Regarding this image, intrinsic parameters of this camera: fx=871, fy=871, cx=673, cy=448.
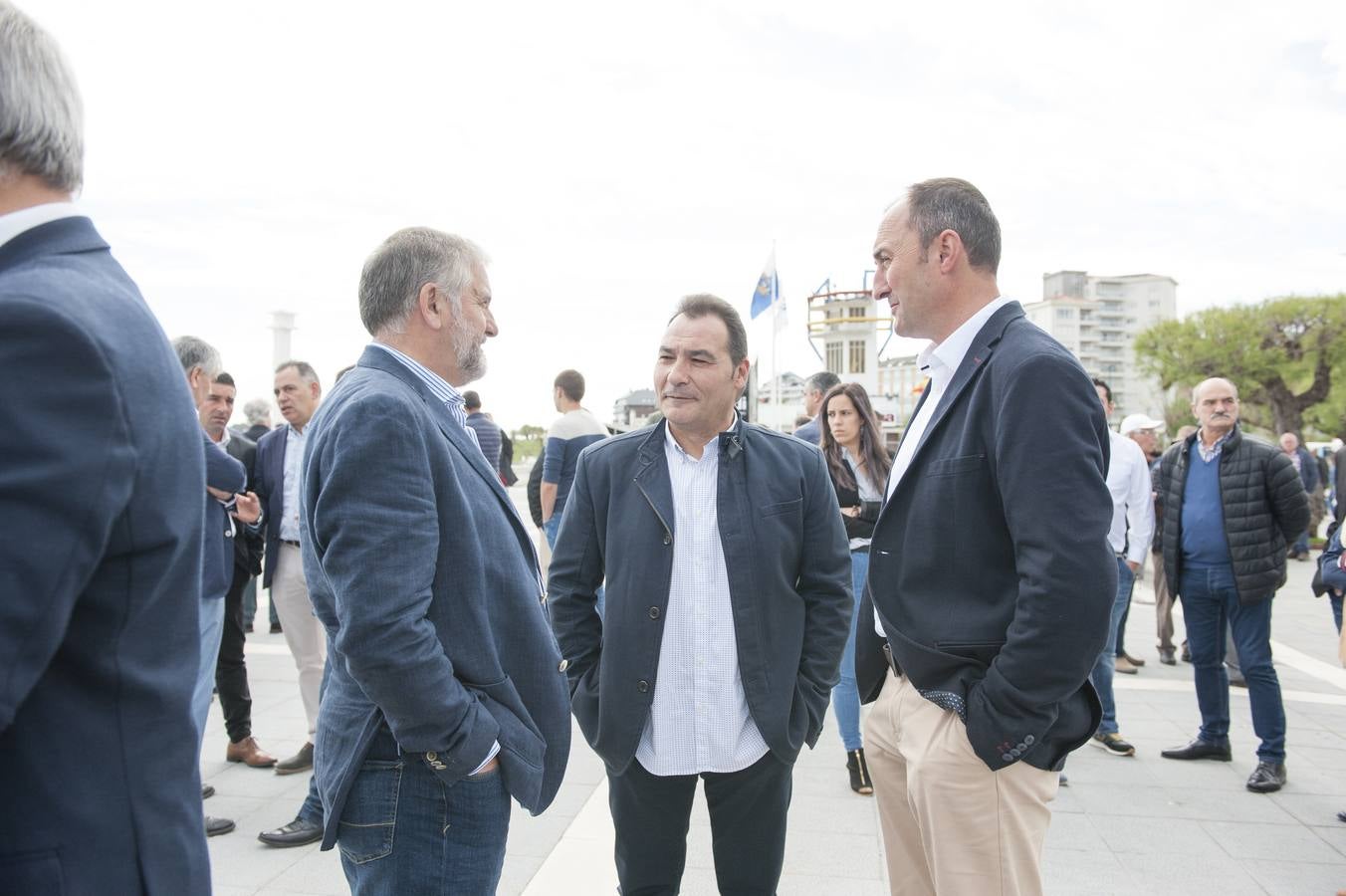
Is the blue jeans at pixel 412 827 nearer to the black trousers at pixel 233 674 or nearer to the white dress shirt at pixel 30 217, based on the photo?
the white dress shirt at pixel 30 217

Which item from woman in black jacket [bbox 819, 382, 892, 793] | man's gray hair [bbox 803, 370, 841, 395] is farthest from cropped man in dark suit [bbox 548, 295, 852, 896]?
man's gray hair [bbox 803, 370, 841, 395]

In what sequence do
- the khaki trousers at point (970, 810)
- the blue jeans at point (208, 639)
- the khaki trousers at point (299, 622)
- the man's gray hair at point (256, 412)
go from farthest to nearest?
the man's gray hair at point (256, 412) < the khaki trousers at point (299, 622) < the blue jeans at point (208, 639) < the khaki trousers at point (970, 810)

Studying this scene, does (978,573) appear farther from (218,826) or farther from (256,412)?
(256,412)

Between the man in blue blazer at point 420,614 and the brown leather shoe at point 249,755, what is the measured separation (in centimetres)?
331

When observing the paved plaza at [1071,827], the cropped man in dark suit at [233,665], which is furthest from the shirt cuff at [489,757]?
the cropped man in dark suit at [233,665]

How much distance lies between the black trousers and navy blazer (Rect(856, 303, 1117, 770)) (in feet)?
12.8

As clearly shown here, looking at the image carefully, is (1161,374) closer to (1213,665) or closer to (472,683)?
(1213,665)

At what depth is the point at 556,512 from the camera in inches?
290

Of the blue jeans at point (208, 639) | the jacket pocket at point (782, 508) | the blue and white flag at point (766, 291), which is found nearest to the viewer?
the jacket pocket at point (782, 508)

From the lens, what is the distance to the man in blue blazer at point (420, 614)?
5.63 ft

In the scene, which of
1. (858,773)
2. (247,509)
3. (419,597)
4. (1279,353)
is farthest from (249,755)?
(1279,353)

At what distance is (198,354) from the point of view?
4223 millimetres

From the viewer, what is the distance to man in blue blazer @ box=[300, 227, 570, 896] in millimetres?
1716

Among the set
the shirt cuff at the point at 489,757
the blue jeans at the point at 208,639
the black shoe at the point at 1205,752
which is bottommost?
the black shoe at the point at 1205,752
